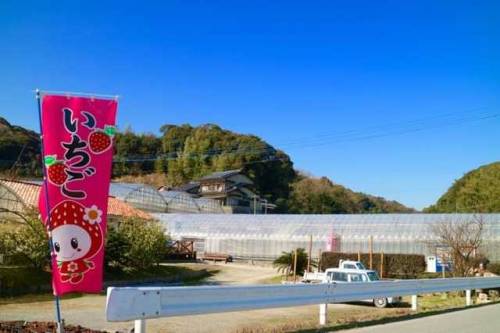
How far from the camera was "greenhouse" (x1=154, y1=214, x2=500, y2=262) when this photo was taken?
39875 millimetres

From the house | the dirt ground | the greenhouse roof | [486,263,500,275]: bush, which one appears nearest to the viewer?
the dirt ground

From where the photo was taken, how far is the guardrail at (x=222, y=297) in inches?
278

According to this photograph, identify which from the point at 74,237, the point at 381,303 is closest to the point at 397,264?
the point at 381,303

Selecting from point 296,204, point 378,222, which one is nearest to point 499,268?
point 378,222

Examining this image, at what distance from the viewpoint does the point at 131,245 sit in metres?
24.6

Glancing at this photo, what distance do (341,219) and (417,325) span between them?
34.6 metres

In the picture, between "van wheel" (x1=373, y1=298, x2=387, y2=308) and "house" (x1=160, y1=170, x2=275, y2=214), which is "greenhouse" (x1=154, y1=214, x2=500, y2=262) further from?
"house" (x1=160, y1=170, x2=275, y2=214)

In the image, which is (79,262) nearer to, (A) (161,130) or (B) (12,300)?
(B) (12,300)

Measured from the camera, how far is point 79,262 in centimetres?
724

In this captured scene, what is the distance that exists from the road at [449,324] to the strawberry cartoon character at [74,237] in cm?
553

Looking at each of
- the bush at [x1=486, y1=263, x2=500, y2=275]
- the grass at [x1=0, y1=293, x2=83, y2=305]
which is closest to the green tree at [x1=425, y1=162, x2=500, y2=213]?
the bush at [x1=486, y1=263, x2=500, y2=275]

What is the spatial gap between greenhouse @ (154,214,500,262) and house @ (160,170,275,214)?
25.7 m

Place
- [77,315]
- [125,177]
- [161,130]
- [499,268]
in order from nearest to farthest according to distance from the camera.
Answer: [77,315] < [499,268] < [125,177] < [161,130]

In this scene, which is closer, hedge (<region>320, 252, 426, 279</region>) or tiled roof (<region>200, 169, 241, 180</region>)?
hedge (<region>320, 252, 426, 279</region>)
